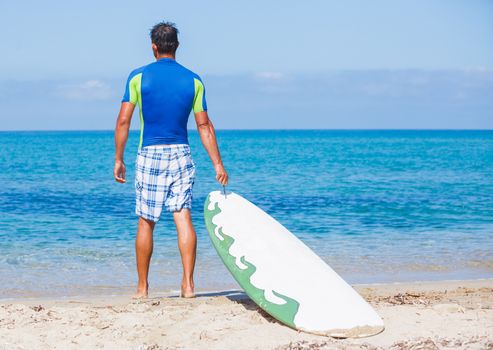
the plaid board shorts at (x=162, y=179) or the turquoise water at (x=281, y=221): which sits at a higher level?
the plaid board shorts at (x=162, y=179)

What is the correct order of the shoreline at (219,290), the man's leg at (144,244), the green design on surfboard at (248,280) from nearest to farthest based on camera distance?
the green design on surfboard at (248,280) < the man's leg at (144,244) < the shoreline at (219,290)

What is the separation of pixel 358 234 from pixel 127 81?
18.4ft

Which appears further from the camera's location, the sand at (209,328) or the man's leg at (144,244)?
the man's leg at (144,244)

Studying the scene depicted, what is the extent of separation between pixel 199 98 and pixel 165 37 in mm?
447

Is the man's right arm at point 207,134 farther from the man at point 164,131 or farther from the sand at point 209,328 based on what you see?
the sand at point 209,328

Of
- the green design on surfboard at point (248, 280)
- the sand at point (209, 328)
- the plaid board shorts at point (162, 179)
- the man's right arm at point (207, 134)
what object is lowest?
the sand at point (209, 328)

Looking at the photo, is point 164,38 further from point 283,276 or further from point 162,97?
point 283,276

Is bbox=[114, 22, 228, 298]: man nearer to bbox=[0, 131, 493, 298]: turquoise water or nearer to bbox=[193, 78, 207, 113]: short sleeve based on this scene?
bbox=[193, 78, 207, 113]: short sleeve

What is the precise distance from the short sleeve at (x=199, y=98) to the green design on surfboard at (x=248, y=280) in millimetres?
663

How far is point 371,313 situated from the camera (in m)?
4.18

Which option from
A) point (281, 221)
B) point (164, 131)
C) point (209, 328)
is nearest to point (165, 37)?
point (164, 131)

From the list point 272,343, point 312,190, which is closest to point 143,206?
point 272,343

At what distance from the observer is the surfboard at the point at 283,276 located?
408cm

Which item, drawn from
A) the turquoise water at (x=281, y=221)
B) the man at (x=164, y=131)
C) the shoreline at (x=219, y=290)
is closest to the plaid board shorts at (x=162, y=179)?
the man at (x=164, y=131)
